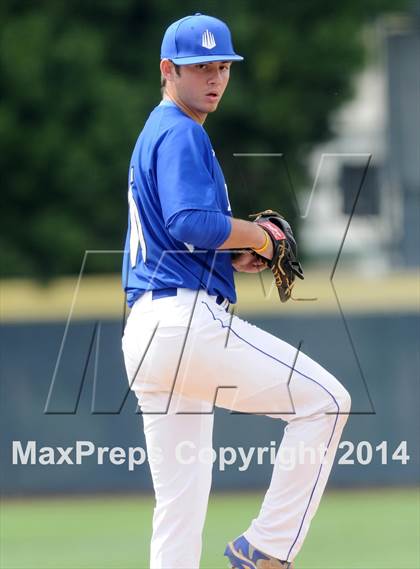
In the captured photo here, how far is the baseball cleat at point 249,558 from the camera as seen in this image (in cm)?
411

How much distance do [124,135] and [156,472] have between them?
5.80 meters

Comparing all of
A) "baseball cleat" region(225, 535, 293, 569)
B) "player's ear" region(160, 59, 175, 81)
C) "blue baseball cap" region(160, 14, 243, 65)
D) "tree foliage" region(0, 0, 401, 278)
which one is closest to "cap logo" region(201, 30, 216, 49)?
"blue baseball cap" region(160, 14, 243, 65)

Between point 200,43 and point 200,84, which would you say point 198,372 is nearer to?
point 200,84

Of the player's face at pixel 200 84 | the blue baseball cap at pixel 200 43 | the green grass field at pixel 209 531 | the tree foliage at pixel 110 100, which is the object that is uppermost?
the blue baseball cap at pixel 200 43

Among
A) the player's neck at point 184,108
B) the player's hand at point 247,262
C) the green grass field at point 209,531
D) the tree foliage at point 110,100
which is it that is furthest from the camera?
the tree foliage at point 110,100

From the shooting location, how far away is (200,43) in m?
4.09

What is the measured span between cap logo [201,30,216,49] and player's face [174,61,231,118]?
0.23 feet

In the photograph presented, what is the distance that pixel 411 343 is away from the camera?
30.1 ft

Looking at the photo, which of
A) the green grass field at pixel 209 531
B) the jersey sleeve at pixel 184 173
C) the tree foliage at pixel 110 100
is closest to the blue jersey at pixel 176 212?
the jersey sleeve at pixel 184 173

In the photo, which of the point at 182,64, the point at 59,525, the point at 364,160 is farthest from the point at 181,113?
the point at 364,160

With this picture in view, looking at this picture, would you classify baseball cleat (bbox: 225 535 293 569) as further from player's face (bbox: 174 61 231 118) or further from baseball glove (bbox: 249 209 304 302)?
player's face (bbox: 174 61 231 118)

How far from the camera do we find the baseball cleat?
4.11 metres

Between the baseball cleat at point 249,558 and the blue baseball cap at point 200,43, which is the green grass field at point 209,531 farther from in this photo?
the blue baseball cap at point 200,43

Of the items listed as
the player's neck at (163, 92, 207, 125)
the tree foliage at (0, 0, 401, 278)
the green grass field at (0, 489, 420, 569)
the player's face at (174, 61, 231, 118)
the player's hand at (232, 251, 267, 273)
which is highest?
the player's face at (174, 61, 231, 118)
